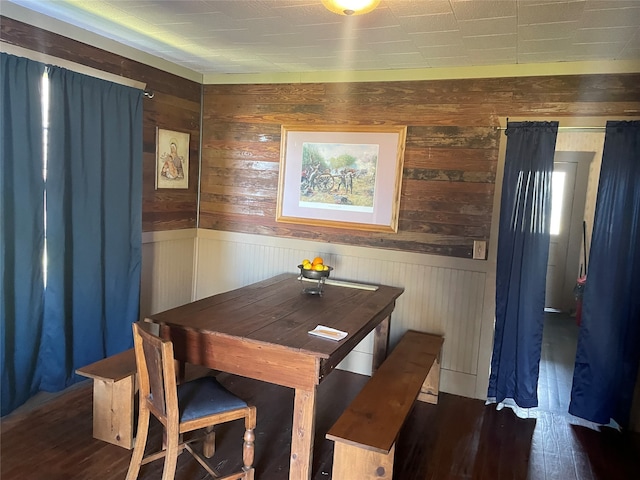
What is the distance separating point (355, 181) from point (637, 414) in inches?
94.5

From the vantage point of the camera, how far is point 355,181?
359 cm

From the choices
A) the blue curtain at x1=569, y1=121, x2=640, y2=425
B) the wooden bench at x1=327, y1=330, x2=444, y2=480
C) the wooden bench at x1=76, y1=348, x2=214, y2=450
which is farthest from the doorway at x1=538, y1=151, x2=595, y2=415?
the wooden bench at x1=76, y1=348, x2=214, y2=450

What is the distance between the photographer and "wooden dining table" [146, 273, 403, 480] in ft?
6.64

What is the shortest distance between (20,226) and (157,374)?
54.6 inches

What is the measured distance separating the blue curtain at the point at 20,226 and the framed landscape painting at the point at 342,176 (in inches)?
68.7

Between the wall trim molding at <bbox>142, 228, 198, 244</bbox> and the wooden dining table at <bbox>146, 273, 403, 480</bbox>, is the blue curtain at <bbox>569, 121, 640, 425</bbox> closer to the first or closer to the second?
the wooden dining table at <bbox>146, 273, 403, 480</bbox>

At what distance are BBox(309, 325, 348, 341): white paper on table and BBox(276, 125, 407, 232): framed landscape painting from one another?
4.77 ft

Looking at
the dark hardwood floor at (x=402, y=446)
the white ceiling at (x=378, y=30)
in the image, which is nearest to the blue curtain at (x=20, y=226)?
the dark hardwood floor at (x=402, y=446)

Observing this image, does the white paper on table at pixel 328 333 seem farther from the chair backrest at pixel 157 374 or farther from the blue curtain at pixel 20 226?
the blue curtain at pixel 20 226

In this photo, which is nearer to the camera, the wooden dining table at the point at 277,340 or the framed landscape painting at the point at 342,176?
the wooden dining table at the point at 277,340

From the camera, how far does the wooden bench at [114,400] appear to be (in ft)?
7.97

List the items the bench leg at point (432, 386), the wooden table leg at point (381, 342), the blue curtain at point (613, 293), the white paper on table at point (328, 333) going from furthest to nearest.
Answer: the wooden table leg at point (381, 342) → the bench leg at point (432, 386) → the blue curtain at point (613, 293) → the white paper on table at point (328, 333)

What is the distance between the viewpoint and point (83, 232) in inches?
117

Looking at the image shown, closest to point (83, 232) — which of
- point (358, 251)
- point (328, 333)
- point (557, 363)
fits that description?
point (328, 333)
